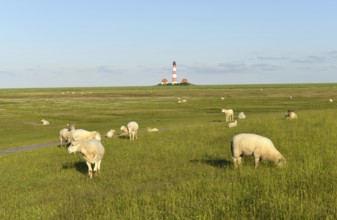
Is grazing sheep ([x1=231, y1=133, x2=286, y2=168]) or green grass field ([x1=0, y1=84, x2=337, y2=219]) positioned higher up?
grazing sheep ([x1=231, y1=133, x2=286, y2=168])

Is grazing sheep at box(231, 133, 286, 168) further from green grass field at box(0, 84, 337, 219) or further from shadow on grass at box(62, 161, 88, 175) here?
shadow on grass at box(62, 161, 88, 175)

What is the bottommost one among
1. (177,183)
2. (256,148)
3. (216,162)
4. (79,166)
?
(79,166)

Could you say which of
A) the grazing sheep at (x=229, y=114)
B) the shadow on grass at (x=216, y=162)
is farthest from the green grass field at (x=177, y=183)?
the grazing sheep at (x=229, y=114)

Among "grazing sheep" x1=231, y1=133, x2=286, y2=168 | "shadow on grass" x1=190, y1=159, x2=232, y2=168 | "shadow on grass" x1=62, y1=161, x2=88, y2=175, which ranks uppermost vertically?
"grazing sheep" x1=231, y1=133, x2=286, y2=168

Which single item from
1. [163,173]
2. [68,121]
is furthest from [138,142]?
[68,121]

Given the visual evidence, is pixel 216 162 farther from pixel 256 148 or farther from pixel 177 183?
pixel 177 183

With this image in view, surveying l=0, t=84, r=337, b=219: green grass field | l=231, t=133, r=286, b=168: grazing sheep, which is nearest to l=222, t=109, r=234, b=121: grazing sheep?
l=0, t=84, r=337, b=219: green grass field

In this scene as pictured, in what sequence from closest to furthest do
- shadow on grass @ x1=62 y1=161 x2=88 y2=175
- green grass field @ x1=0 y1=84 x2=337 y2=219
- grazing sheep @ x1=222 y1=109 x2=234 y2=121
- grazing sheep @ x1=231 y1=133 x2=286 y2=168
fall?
green grass field @ x1=0 y1=84 x2=337 y2=219, grazing sheep @ x1=231 y1=133 x2=286 y2=168, shadow on grass @ x1=62 y1=161 x2=88 y2=175, grazing sheep @ x1=222 y1=109 x2=234 y2=121

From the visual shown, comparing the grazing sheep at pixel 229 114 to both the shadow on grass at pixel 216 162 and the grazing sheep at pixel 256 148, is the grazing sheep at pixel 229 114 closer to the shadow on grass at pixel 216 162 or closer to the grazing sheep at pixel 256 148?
the shadow on grass at pixel 216 162

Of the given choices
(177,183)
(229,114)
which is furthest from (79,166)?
(229,114)

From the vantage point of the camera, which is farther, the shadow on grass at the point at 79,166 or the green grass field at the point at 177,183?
the shadow on grass at the point at 79,166

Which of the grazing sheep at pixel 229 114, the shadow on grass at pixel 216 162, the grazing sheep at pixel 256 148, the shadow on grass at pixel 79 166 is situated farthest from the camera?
the grazing sheep at pixel 229 114

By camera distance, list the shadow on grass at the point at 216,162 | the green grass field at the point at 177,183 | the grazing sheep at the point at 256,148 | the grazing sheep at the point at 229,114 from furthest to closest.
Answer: the grazing sheep at the point at 229,114 < the shadow on grass at the point at 216,162 < the grazing sheep at the point at 256,148 < the green grass field at the point at 177,183

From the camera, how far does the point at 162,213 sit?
31.9 feet
